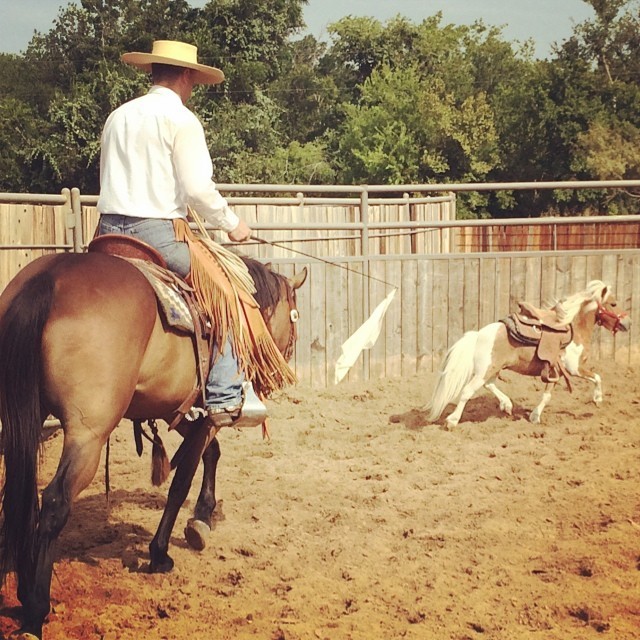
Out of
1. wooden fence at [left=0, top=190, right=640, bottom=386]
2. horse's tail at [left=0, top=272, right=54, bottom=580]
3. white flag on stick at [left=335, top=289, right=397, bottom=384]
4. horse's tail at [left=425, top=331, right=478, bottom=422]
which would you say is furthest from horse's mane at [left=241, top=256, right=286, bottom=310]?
wooden fence at [left=0, top=190, right=640, bottom=386]

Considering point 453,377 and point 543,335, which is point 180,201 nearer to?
point 453,377

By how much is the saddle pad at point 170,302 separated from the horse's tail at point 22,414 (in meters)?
0.51

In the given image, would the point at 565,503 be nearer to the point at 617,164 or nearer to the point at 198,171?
the point at 198,171

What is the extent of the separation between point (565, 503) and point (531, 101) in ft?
103

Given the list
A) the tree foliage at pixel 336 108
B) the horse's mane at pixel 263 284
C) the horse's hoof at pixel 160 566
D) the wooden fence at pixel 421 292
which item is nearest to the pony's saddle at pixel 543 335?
the wooden fence at pixel 421 292

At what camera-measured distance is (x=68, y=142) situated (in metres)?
31.2

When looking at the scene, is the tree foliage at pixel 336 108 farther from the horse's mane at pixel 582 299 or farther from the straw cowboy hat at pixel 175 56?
the straw cowboy hat at pixel 175 56

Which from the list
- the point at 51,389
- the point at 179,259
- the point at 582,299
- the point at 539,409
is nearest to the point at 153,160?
the point at 179,259

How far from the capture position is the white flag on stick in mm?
7699

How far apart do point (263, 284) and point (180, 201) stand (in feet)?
2.72

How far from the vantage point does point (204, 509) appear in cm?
507

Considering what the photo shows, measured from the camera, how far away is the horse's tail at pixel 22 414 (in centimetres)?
346

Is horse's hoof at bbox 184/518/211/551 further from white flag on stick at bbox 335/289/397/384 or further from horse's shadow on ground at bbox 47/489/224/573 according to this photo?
white flag on stick at bbox 335/289/397/384

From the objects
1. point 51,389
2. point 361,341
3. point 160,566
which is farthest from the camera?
point 361,341
